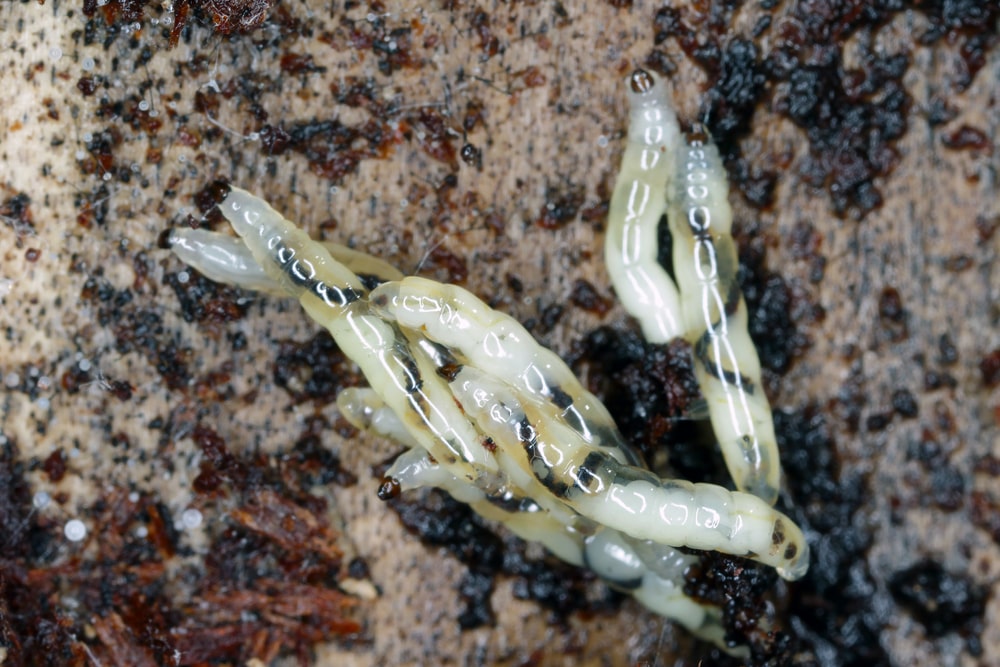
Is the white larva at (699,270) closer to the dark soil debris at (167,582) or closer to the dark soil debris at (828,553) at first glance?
the dark soil debris at (828,553)

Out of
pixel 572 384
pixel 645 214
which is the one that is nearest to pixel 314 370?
pixel 572 384

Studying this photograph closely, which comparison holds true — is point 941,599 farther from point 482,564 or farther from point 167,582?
point 167,582

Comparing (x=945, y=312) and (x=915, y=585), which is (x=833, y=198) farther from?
(x=915, y=585)

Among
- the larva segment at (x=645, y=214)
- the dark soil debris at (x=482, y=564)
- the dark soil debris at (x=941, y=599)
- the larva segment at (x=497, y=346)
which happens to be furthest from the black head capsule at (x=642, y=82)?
the dark soil debris at (x=941, y=599)

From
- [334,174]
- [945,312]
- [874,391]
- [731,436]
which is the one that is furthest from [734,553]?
[334,174]

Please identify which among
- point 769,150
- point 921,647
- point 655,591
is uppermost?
point 769,150

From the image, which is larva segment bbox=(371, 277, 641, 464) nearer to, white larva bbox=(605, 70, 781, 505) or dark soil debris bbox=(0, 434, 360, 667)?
white larva bbox=(605, 70, 781, 505)

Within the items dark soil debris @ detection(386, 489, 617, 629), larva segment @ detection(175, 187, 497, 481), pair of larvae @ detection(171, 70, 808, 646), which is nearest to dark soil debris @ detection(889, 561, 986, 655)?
pair of larvae @ detection(171, 70, 808, 646)
